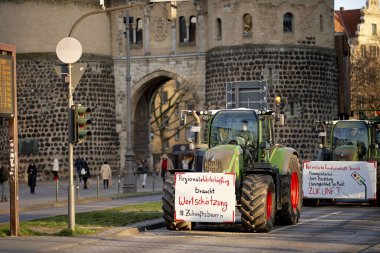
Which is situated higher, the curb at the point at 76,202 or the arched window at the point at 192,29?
the arched window at the point at 192,29

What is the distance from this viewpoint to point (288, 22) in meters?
68.2

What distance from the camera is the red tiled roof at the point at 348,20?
121 metres

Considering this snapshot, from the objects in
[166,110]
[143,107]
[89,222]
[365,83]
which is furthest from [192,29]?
[89,222]

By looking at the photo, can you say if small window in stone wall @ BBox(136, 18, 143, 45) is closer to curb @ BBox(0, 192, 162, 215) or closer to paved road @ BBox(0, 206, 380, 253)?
curb @ BBox(0, 192, 162, 215)

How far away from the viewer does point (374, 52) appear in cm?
11381

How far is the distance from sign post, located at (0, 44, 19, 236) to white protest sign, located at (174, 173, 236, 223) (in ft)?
11.5

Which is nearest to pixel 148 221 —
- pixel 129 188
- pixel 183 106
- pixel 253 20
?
pixel 129 188

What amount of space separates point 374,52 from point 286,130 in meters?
47.3

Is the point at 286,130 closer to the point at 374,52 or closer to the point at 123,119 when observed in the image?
the point at 123,119

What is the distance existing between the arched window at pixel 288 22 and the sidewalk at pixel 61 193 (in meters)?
11.1

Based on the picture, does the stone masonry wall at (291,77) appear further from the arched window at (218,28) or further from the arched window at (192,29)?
the arched window at (192,29)

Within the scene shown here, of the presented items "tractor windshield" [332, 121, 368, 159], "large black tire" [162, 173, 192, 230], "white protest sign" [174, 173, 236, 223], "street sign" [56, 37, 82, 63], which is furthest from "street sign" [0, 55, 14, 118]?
"tractor windshield" [332, 121, 368, 159]

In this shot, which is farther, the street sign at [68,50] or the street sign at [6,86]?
the street sign at [68,50]

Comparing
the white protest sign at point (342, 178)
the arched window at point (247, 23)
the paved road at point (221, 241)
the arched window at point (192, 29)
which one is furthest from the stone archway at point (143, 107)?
the paved road at point (221, 241)
